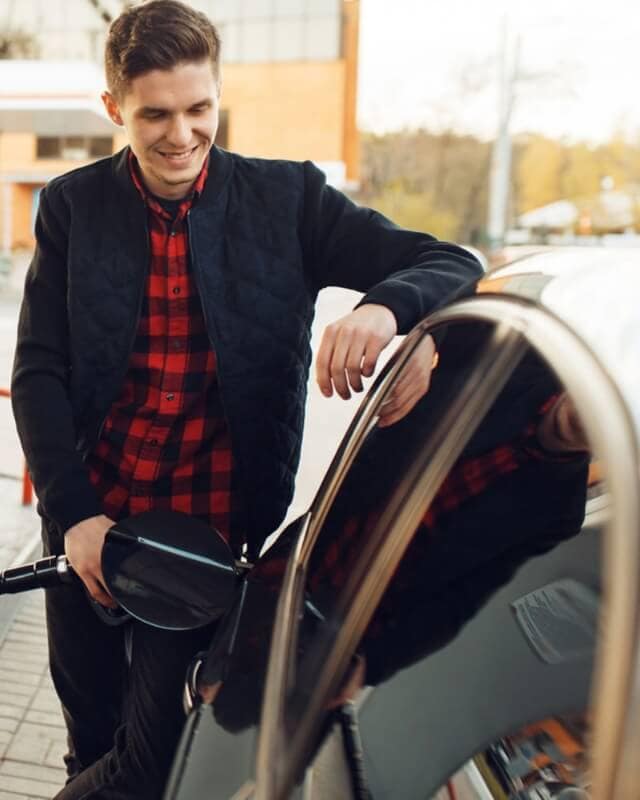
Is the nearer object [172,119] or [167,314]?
[172,119]

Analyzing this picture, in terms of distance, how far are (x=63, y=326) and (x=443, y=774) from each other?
1355 mm

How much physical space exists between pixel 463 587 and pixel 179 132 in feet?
3.78

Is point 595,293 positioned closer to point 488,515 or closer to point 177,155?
point 488,515

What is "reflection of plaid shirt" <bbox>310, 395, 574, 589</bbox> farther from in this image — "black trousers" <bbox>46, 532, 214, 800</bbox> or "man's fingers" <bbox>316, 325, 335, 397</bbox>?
"black trousers" <bbox>46, 532, 214, 800</bbox>

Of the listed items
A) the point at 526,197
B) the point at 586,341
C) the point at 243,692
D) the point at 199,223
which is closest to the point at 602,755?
the point at 586,341

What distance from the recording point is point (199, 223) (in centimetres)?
191

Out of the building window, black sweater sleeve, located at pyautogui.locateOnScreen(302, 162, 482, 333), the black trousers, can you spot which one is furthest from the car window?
the building window

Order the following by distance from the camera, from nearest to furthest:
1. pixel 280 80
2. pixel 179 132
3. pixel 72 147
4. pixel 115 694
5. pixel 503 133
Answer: pixel 179 132 < pixel 115 694 < pixel 503 133 < pixel 280 80 < pixel 72 147

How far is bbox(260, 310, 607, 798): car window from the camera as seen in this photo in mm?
813

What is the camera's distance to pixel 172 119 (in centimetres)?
182

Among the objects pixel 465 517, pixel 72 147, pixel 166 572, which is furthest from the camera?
pixel 72 147

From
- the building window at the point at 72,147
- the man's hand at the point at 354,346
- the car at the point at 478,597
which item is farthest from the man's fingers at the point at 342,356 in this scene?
the building window at the point at 72,147

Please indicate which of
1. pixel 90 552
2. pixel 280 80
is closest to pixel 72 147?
pixel 280 80

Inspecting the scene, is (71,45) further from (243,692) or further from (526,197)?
(243,692)
